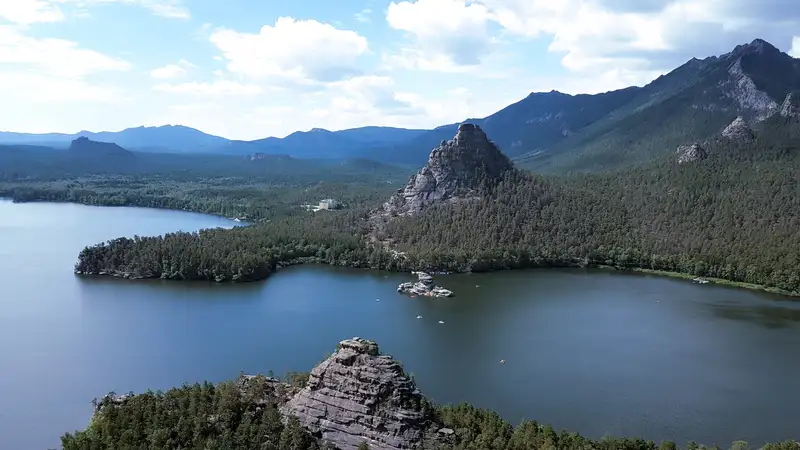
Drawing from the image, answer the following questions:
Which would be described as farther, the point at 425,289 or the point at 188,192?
the point at 188,192

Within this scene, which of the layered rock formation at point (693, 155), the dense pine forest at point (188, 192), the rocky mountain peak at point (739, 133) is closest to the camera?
the layered rock formation at point (693, 155)

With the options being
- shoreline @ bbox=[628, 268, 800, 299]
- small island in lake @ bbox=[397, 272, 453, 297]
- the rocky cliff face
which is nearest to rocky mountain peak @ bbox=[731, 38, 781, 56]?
the rocky cliff face

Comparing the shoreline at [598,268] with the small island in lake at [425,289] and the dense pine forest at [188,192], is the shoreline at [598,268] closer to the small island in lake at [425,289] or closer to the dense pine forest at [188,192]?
the small island in lake at [425,289]

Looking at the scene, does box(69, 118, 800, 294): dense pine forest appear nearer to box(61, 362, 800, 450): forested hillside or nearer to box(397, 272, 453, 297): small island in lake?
box(397, 272, 453, 297): small island in lake

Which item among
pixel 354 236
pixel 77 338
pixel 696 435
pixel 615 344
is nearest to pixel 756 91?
pixel 354 236

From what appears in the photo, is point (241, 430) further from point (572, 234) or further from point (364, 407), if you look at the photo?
point (572, 234)

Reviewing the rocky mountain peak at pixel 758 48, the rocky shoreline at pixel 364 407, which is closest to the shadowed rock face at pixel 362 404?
the rocky shoreline at pixel 364 407

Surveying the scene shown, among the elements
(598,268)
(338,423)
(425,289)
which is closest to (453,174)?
(598,268)
